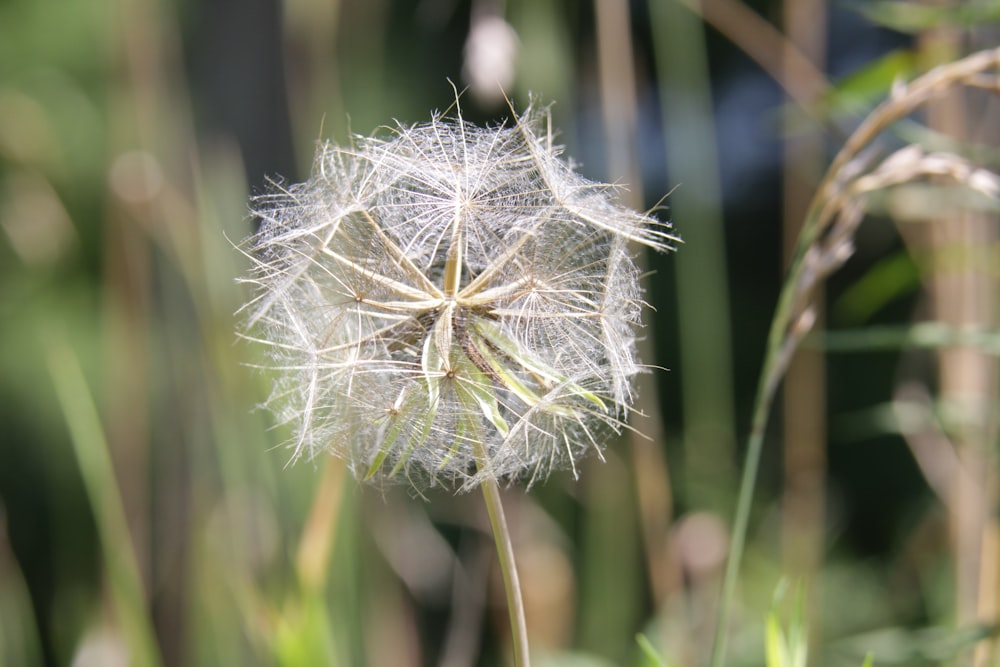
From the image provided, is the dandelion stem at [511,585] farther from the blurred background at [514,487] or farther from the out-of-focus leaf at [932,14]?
the out-of-focus leaf at [932,14]

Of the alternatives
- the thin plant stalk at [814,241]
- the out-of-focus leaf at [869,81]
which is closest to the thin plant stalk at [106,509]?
the thin plant stalk at [814,241]

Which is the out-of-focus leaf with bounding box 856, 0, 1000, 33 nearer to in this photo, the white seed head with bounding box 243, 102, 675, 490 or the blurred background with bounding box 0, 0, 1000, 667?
the blurred background with bounding box 0, 0, 1000, 667

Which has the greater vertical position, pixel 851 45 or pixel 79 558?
pixel 851 45

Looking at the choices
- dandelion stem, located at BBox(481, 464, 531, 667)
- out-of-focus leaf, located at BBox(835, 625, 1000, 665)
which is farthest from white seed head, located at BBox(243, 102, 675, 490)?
out-of-focus leaf, located at BBox(835, 625, 1000, 665)

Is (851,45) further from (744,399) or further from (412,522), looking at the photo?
(412,522)

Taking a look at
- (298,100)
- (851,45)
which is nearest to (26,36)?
(298,100)
